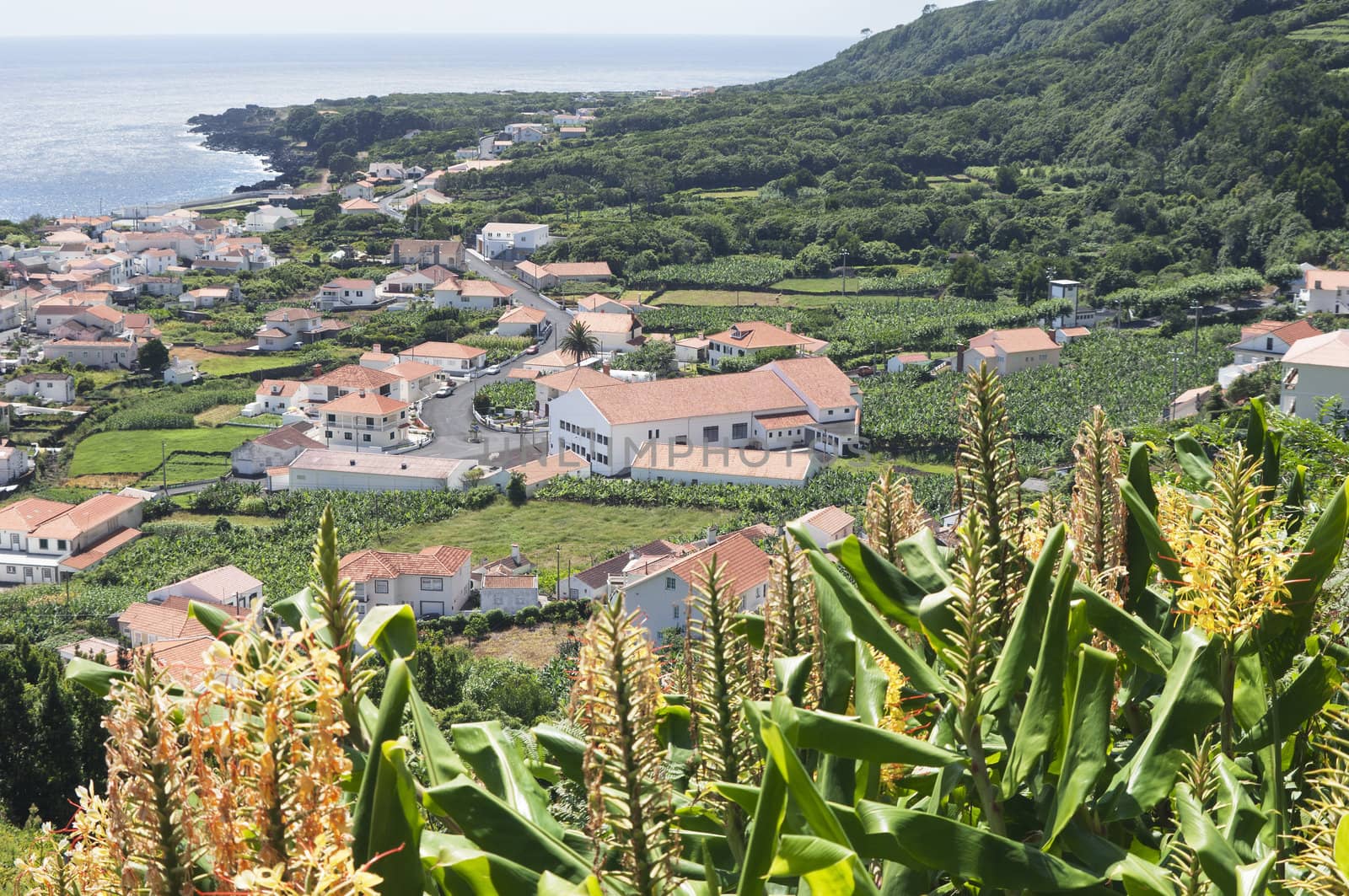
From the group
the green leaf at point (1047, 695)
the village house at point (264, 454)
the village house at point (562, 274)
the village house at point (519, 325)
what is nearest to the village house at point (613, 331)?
the village house at point (519, 325)

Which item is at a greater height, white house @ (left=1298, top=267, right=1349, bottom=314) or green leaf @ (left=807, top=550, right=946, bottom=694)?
green leaf @ (left=807, top=550, right=946, bottom=694)

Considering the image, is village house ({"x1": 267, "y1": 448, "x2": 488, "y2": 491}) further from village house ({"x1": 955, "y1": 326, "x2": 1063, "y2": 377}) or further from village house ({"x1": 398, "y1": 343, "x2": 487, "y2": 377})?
village house ({"x1": 955, "y1": 326, "x2": 1063, "y2": 377})

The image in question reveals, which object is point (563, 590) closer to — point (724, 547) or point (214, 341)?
point (724, 547)

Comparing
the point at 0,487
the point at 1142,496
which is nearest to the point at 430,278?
the point at 0,487

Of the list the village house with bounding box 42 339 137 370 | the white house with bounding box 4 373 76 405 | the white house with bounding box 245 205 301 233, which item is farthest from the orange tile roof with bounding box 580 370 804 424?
the white house with bounding box 245 205 301 233

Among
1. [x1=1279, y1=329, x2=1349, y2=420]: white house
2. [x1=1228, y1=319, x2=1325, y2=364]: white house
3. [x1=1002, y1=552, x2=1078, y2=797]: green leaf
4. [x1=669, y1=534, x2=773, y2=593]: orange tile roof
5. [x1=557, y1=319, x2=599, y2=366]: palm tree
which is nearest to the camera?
[x1=1002, y1=552, x2=1078, y2=797]: green leaf

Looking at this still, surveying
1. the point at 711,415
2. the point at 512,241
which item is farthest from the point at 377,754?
the point at 512,241

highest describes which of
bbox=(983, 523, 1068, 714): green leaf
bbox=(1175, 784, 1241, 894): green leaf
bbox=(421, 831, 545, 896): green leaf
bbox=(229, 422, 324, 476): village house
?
bbox=(983, 523, 1068, 714): green leaf
